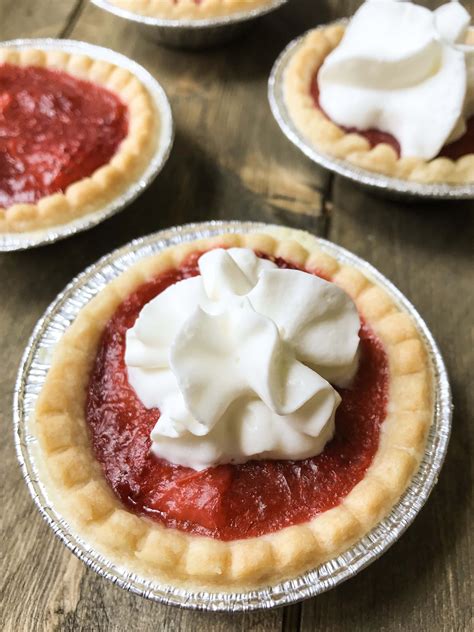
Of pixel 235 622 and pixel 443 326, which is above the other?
pixel 443 326

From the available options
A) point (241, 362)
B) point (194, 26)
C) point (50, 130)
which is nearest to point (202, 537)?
point (241, 362)

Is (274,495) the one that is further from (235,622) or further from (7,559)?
(7,559)

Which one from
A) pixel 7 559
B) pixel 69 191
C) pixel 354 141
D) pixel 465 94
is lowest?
pixel 7 559

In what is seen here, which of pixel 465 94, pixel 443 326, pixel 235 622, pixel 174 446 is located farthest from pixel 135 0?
pixel 235 622

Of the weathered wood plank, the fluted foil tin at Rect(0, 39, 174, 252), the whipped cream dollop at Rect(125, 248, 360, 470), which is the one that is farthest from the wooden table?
the whipped cream dollop at Rect(125, 248, 360, 470)

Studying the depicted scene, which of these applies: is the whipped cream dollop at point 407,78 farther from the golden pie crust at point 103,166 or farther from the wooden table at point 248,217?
the golden pie crust at point 103,166
